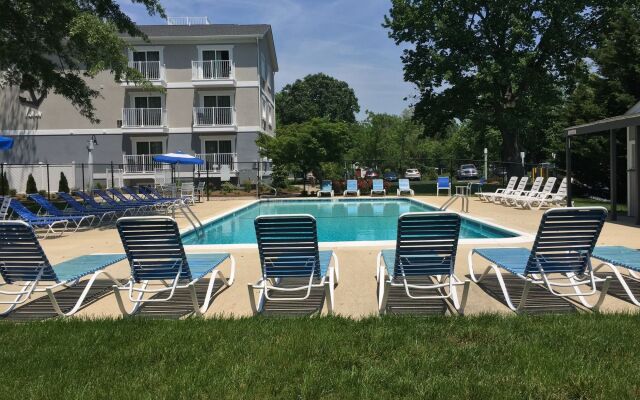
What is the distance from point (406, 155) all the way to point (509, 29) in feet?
77.0

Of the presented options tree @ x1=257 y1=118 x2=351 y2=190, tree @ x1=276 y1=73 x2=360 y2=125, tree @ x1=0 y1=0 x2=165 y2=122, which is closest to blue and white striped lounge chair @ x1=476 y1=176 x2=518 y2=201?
tree @ x1=257 y1=118 x2=351 y2=190

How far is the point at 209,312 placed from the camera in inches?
207

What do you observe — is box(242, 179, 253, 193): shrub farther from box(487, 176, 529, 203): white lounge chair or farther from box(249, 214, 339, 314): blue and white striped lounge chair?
box(249, 214, 339, 314): blue and white striped lounge chair

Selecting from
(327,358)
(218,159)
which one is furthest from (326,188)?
(327,358)

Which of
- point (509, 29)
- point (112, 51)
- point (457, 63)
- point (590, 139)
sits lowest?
point (590, 139)

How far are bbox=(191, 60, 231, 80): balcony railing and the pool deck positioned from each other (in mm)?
19987

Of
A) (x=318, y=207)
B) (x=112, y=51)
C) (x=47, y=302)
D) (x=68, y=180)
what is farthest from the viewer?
(x=68, y=180)

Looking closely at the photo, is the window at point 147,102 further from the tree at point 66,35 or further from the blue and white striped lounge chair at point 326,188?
the tree at point 66,35

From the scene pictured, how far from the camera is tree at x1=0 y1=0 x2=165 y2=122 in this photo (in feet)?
43.0

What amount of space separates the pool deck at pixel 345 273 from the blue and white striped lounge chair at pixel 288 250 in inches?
15.3

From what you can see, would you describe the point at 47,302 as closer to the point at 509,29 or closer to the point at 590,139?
the point at 590,139

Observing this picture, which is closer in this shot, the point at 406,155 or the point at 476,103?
the point at 476,103

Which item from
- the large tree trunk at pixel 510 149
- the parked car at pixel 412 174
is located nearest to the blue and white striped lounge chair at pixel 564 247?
the large tree trunk at pixel 510 149

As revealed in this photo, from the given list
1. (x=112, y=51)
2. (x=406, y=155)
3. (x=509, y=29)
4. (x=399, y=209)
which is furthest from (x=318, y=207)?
(x=406, y=155)
